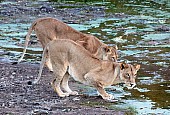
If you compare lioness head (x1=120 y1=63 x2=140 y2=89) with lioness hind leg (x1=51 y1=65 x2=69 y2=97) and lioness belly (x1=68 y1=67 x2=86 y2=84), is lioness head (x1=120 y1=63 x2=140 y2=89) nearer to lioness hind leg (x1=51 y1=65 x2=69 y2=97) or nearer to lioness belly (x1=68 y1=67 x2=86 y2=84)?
lioness belly (x1=68 y1=67 x2=86 y2=84)

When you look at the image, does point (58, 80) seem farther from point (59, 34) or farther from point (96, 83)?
point (59, 34)

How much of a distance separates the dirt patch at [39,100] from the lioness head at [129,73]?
0.54 metres

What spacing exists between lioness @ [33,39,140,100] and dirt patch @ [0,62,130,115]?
293 millimetres

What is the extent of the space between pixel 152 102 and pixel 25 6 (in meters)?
19.1

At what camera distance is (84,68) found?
440 inches

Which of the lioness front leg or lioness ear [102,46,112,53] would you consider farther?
lioness ear [102,46,112,53]

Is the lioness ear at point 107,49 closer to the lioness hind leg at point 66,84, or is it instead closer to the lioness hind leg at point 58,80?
the lioness hind leg at point 66,84

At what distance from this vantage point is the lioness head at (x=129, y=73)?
10875 millimetres

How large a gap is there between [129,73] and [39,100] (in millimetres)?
1616

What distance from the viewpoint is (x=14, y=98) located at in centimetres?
1068

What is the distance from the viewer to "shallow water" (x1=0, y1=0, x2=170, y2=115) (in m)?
11.4

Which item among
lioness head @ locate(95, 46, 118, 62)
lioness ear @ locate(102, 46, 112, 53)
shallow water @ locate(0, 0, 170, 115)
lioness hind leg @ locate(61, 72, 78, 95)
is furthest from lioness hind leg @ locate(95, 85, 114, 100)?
lioness ear @ locate(102, 46, 112, 53)

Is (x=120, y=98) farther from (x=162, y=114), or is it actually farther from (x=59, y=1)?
(x=59, y=1)

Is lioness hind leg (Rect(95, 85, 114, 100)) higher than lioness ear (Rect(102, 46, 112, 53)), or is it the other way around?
lioness ear (Rect(102, 46, 112, 53))
